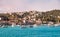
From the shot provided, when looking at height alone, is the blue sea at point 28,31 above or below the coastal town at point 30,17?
below

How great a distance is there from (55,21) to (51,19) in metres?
0.12

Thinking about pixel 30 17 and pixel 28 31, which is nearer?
pixel 30 17

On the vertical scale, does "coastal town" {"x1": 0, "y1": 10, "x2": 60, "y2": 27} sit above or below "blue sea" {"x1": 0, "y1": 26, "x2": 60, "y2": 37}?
above

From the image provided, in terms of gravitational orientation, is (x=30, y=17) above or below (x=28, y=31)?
above

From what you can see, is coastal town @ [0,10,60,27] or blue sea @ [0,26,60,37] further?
blue sea @ [0,26,60,37]

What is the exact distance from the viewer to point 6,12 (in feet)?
16.8

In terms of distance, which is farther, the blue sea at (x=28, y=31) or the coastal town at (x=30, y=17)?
the blue sea at (x=28, y=31)

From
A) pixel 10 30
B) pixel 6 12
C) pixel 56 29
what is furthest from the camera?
pixel 56 29

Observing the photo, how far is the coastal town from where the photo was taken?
5281 mm

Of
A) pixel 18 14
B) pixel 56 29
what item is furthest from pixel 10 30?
pixel 18 14

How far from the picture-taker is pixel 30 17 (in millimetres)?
5773

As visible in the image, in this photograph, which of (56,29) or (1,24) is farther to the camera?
(56,29)

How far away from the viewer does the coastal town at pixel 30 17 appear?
5.28 meters

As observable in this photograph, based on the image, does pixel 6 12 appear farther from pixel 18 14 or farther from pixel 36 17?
pixel 36 17
